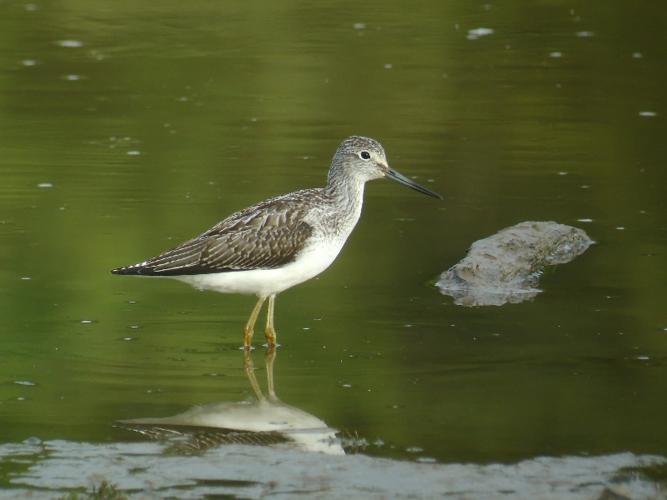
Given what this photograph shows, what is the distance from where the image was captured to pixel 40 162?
46.7 ft

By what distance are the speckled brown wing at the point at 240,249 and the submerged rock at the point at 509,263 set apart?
1478 mm

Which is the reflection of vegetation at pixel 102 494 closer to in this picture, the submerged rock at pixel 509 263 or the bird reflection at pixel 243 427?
the bird reflection at pixel 243 427

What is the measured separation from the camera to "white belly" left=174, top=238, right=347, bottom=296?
902 centimetres

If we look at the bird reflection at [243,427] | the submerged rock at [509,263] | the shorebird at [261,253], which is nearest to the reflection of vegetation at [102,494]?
the bird reflection at [243,427]

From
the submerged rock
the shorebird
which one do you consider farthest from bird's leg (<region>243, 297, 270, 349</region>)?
the submerged rock

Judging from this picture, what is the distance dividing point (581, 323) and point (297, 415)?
2.57 metres

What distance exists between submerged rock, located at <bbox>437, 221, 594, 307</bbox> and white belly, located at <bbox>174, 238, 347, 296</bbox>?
1.32 metres

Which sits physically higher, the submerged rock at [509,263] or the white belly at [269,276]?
the white belly at [269,276]

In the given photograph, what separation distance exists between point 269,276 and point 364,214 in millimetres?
3531

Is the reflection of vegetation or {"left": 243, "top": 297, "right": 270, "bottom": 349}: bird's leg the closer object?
the reflection of vegetation

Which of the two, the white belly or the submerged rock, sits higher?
the white belly

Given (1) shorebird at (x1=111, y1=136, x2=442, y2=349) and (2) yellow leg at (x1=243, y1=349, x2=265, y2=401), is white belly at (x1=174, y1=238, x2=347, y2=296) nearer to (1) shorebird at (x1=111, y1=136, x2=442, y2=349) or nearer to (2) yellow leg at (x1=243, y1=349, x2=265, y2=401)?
(1) shorebird at (x1=111, y1=136, x2=442, y2=349)

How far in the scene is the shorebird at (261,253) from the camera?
8978 mm

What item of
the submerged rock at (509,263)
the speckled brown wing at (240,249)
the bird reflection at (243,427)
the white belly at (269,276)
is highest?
the speckled brown wing at (240,249)
